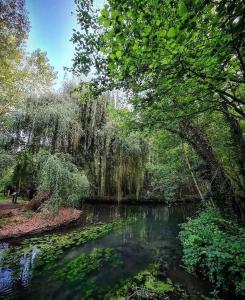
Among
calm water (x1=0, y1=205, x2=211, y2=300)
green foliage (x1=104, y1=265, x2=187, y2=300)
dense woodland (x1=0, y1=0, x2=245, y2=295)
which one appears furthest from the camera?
calm water (x1=0, y1=205, x2=211, y2=300)

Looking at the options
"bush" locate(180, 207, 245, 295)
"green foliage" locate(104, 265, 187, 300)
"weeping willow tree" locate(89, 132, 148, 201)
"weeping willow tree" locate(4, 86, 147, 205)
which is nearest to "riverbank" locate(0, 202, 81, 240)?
"weeping willow tree" locate(4, 86, 147, 205)

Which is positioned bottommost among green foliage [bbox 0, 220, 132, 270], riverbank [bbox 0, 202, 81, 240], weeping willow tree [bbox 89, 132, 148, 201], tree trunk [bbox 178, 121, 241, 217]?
green foliage [bbox 0, 220, 132, 270]

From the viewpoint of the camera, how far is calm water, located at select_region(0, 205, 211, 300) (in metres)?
4.38

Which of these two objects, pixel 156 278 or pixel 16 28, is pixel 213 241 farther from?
pixel 16 28

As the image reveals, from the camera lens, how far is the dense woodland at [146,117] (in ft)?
8.21

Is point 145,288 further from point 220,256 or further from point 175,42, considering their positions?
point 175,42

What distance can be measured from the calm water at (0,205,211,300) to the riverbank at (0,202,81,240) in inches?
38.0

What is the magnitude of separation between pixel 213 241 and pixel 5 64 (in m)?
11.6

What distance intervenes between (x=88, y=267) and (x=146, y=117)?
4087 millimetres

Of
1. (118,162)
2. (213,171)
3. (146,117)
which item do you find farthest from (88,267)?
(118,162)

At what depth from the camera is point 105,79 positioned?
435cm

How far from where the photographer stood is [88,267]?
217 inches

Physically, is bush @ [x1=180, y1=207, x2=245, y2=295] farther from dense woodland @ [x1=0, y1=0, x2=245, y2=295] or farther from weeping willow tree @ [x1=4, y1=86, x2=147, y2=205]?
weeping willow tree @ [x1=4, y1=86, x2=147, y2=205]

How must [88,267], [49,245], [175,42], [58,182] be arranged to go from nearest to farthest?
[175,42] < [88,267] < [49,245] < [58,182]
